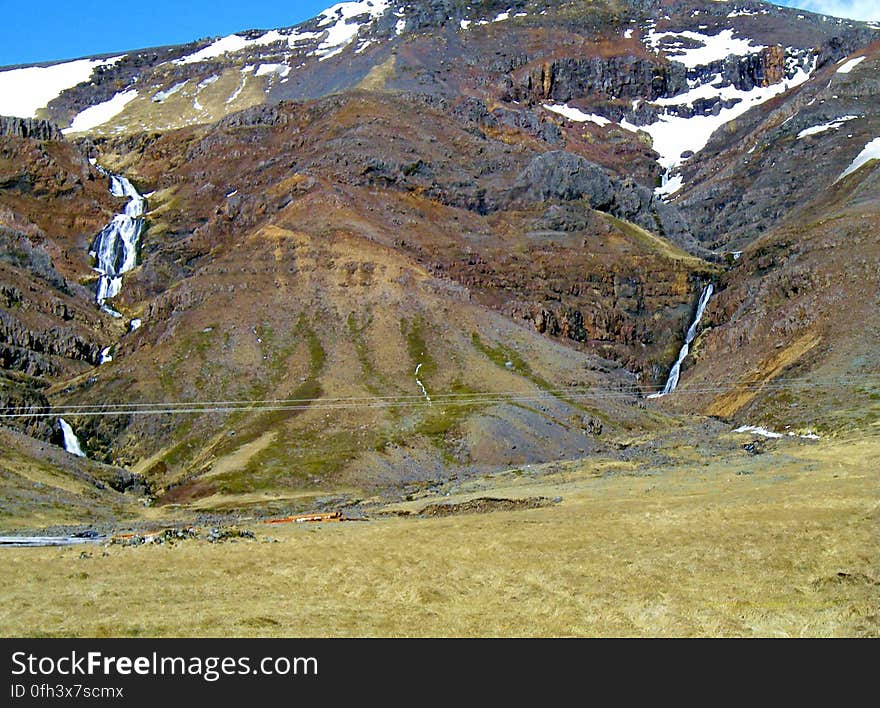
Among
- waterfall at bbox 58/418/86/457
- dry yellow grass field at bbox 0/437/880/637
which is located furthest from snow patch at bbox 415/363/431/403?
dry yellow grass field at bbox 0/437/880/637

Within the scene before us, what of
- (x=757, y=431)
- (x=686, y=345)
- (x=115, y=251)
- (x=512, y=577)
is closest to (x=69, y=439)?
(x=757, y=431)

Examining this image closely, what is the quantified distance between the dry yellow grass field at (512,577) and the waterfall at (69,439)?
61.6m

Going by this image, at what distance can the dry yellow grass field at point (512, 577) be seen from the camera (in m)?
29.0

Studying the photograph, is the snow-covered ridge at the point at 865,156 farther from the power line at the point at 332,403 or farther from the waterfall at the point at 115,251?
the waterfall at the point at 115,251

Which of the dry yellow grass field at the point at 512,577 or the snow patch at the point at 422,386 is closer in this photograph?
the dry yellow grass field at the point at 512,577

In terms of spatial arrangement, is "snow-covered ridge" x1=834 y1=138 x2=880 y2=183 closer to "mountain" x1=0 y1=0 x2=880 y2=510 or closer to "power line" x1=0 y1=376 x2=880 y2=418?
"mountain" x1=0 y1=0 x2=880 y2=510

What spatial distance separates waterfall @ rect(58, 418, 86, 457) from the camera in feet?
346

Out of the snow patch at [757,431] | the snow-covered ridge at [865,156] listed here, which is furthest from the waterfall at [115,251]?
the snow-covered ridge at [865,156]

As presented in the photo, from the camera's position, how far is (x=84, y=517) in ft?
219

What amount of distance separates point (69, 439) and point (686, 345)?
92874 millimetres

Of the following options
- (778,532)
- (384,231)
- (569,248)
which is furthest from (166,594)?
(569,248)

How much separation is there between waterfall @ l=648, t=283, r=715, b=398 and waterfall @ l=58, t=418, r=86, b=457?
76.0 metres

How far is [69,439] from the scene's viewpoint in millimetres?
106750

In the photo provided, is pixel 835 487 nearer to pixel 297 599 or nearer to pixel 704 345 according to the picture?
pixel 297 599
